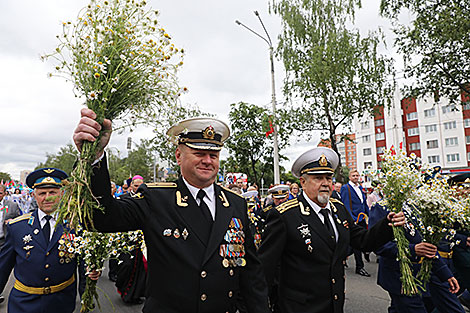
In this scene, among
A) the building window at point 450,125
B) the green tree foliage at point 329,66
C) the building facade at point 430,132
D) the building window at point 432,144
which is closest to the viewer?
the green tree foliage at point 329,66

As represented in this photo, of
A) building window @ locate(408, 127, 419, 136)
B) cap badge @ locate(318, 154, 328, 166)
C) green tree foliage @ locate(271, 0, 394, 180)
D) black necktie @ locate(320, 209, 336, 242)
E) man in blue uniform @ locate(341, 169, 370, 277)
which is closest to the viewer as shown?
black necktie @ locate(320, 209, 336, 242)

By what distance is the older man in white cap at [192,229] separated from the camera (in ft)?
6.34

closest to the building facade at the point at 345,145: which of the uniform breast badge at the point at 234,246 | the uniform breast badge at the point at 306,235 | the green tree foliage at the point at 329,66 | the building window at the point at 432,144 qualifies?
the green tree foliage at the point at 329,66

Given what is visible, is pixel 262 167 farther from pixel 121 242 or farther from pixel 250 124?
pixel 121 242

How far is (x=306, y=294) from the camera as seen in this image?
2852mm

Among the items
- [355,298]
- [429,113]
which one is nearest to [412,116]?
[429,113]

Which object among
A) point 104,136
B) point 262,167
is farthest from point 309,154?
point 262,167

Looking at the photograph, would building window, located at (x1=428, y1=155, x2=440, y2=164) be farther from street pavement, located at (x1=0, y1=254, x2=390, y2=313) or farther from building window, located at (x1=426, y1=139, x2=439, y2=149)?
street pavement, located at (x1=0, y1=254, x2=390, y2=313)

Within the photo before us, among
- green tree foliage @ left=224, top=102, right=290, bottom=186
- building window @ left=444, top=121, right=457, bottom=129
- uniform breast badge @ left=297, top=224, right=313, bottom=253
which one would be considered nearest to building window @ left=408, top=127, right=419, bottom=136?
building window @ left=444, top=121, right=457, bottom=129

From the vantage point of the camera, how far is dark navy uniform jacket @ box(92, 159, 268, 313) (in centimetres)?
194

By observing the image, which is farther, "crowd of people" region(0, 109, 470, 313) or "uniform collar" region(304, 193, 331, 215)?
"uniform collar" region(304, 193, 331, 215)

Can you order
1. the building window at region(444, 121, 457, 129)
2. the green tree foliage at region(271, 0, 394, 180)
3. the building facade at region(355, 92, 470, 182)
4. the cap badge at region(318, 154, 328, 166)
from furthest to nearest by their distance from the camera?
1. the building window at region(444, 121, 457, 129)
2. the building facade at region(355, 92, 470, 182)
3. the green tree foliage at region(271, 0, 394, 180)
4. the cap badge at region(318, 154, 328, 166)

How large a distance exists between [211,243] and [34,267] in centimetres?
196

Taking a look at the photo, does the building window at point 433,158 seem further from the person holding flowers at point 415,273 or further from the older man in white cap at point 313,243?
the older man in white cap at point 313,243
